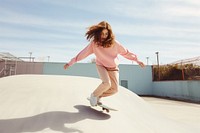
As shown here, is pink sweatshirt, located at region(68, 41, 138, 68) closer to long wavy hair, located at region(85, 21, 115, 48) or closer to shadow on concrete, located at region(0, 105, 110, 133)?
long wavy hair, located at region(85, 21, 115, 48)

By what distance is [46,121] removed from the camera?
2.29 metres

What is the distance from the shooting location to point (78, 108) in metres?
2.85

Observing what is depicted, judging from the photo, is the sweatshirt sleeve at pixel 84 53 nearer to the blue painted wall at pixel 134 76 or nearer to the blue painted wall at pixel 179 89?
the blue painted wall at pixel 179 89

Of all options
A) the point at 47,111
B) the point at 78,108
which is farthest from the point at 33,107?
the point at 78,108

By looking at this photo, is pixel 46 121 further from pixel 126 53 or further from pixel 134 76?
pixel 134 76

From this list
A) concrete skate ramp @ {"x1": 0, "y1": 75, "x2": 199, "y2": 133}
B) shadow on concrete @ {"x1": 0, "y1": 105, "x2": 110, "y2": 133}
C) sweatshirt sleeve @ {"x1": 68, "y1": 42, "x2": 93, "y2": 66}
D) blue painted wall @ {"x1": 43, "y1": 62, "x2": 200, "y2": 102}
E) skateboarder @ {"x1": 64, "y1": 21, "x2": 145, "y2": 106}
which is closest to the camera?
shadow on concrete @ {"x1": 0, "y1": 105, "x2": 110, "y2": 133}

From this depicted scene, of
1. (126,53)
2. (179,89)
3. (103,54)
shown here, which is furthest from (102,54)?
(179,89)

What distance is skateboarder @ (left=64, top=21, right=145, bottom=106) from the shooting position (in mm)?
2650

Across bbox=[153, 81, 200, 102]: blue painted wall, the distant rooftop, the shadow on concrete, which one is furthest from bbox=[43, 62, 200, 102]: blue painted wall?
the shadow on concrete

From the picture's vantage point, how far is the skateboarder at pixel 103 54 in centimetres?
265

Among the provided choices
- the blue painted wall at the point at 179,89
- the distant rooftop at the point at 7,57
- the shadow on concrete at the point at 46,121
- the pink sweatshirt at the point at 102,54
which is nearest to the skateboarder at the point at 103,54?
the pink sweatshirt at the point at 102,54

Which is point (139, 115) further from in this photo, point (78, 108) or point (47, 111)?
point (47, 111)

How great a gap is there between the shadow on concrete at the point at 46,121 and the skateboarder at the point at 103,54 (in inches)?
11.4

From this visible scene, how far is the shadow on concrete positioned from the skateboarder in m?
0.29
